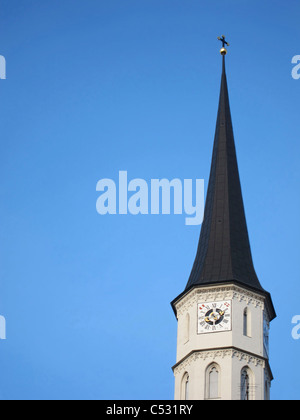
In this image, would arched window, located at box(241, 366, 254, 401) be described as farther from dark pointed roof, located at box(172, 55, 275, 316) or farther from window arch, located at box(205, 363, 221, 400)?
dark pointed roof, located at box(172, 55, 275, 316)

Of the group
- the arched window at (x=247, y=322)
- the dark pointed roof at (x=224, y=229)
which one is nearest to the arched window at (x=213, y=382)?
the arched window at (x=247, y=322)

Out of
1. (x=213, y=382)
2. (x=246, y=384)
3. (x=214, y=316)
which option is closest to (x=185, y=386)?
(x=213, y=382)

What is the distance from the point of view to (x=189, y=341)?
6469cm

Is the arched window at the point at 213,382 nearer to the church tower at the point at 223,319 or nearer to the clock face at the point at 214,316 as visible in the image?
the church tower at the point at 223,319

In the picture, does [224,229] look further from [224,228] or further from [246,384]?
[246,384]

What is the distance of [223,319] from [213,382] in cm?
312

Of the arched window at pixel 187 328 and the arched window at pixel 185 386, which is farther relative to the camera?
the arched window at pixel 187 328

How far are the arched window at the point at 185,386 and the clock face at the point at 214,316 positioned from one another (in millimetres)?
2212

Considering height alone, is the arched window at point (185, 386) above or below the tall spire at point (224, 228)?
below

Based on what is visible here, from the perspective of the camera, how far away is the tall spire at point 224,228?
217ft
